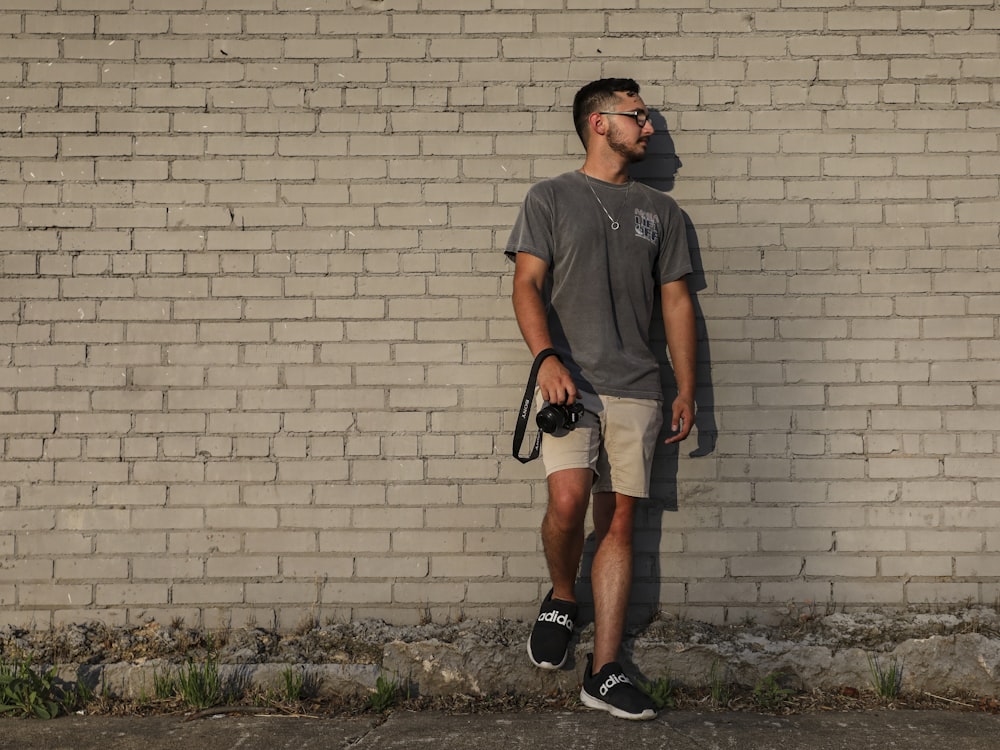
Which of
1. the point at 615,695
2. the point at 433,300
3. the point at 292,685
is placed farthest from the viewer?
the point at 433,300

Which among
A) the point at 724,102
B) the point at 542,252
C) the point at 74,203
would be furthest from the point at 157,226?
the point at 724,102

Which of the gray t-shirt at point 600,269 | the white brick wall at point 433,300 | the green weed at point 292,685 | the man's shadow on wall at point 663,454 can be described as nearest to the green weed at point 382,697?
the green weed at point 292,685

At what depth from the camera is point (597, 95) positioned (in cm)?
425

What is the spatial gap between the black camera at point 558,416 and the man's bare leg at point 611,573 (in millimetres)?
440

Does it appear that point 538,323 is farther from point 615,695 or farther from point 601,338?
point 615,695

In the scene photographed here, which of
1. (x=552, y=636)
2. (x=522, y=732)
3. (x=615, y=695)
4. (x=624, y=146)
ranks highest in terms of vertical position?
(x=624, y=146)

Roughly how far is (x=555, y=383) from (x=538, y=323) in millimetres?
280

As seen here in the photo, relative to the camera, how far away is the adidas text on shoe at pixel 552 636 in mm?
3928

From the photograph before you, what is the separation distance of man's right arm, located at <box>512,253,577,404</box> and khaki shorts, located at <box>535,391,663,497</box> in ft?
0.62

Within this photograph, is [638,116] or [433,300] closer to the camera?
[638,116]

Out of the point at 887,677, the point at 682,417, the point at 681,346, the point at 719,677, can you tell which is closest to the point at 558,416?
the point at 682,417

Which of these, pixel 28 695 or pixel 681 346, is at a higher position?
pixel 681 346

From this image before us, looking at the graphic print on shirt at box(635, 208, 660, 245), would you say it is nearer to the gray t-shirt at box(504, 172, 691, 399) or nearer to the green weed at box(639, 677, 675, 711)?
the gray t-shirt at box(504, 172, 691, 399)

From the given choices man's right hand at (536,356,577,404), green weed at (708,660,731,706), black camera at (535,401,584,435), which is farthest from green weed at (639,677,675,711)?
man's right hand at (536,356,577,404)
